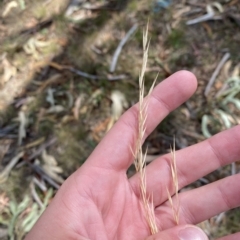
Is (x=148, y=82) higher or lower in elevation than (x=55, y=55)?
lower

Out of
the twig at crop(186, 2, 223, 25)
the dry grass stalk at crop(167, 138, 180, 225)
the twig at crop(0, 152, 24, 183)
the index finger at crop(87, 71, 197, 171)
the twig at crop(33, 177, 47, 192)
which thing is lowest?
the twig at crop(186, 2, 223, 25)

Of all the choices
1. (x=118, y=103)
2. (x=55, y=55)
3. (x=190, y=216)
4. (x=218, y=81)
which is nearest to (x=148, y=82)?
(x=118, y=103)

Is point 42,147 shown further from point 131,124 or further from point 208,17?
point 208,17

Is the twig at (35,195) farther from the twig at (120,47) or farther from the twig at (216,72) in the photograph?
the twig at (216,72)

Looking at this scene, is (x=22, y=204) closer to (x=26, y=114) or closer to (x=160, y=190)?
(x=26, y=114)

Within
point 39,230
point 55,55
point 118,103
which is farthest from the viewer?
point 55,55

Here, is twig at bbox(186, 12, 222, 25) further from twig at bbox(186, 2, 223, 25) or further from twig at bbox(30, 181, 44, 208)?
twig at bbox(30, 181, 44, 208)

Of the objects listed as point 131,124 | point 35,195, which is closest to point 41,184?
point 35,195

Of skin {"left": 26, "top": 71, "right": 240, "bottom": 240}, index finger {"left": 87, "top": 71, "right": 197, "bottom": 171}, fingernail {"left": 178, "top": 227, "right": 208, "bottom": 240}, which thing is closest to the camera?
fingernail {"left": 178, "top": 227, "right": 208, "bottom": 240}

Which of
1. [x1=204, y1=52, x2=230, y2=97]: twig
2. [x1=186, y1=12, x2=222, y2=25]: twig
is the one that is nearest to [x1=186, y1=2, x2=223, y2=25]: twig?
[x1=186, y1=12, x2=222, y2=25]: twig
